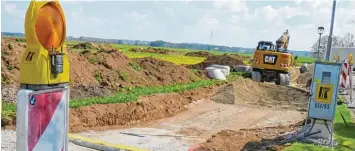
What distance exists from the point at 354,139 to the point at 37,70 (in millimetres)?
8177

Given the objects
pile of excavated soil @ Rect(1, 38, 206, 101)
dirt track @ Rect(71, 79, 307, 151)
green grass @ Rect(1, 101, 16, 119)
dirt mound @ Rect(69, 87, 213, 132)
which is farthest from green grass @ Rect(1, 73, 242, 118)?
pile of excavated soil @ Rect(1, 38, 206, 101)

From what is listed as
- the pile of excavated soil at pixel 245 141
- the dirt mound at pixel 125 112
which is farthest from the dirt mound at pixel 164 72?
the pile of excavated soil at pixel 245 141

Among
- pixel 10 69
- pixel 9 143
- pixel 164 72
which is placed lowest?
pixel 9 143

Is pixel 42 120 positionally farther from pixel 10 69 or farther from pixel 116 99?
pixel 10 69

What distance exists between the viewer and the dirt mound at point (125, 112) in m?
10.9

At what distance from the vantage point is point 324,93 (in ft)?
28.1

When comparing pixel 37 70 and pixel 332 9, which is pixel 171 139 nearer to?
pixel 332 9

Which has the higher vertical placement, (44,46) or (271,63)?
(44,46)

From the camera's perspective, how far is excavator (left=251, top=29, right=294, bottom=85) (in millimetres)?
23562

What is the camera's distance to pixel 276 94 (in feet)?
66.5

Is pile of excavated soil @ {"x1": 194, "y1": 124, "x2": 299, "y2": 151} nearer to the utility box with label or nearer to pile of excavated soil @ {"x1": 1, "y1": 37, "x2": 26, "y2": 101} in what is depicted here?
the utility box with label

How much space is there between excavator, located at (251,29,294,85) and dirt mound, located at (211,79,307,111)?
108 inches

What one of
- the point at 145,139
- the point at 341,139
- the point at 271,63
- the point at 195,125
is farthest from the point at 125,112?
the point at 271,63

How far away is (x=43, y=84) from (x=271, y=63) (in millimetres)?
22642
